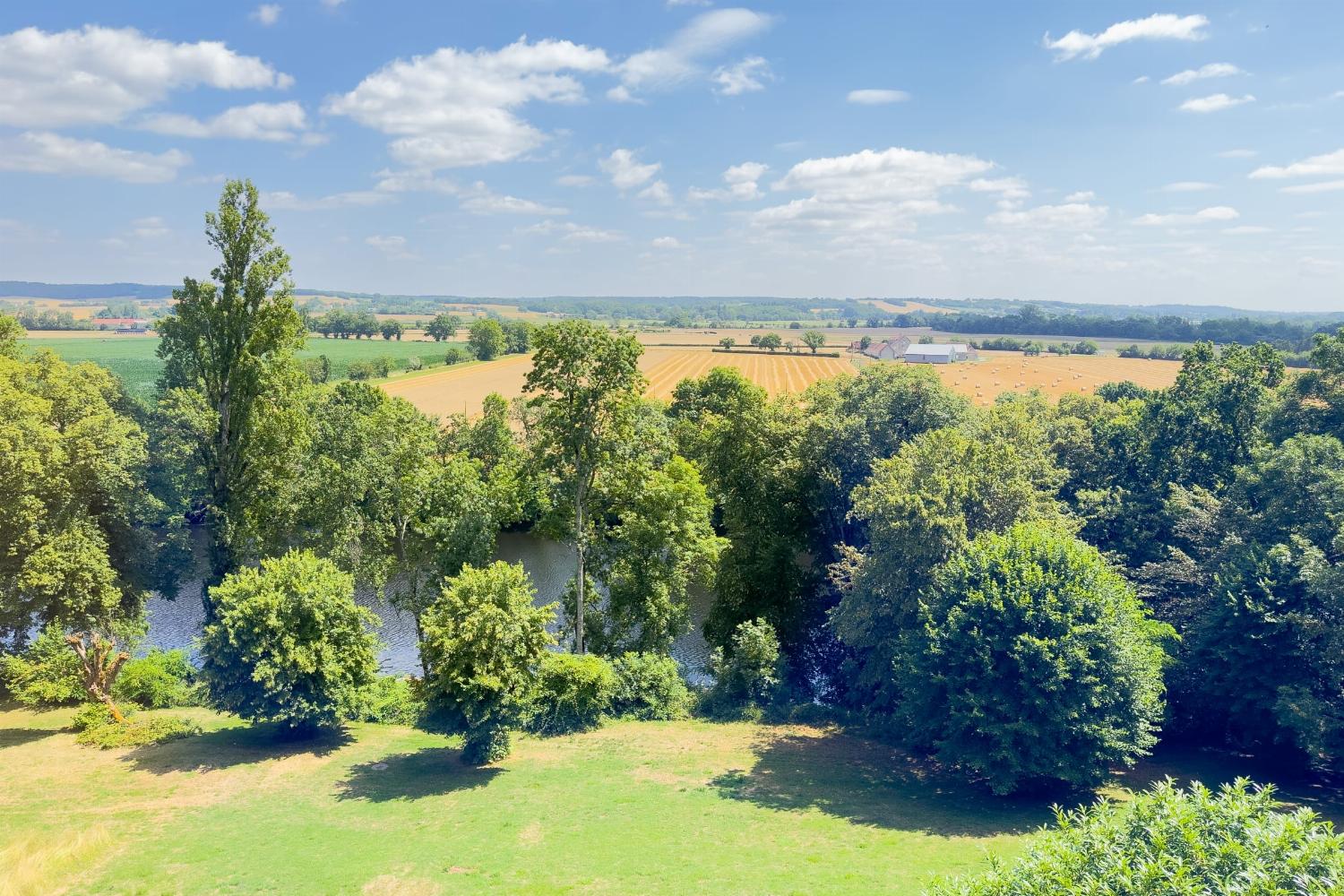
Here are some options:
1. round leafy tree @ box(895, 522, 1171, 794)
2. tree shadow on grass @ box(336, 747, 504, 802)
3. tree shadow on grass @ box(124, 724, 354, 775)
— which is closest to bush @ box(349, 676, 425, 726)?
tree shadow on grass @ box(124, 724, 354, 775)

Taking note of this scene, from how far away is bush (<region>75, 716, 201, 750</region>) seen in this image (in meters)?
25.6

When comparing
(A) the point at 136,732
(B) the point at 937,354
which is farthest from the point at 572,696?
(B) the point at 937,354

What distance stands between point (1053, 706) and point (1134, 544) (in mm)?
15810

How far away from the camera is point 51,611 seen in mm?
30156

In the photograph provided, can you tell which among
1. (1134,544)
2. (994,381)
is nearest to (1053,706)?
(1134,544)

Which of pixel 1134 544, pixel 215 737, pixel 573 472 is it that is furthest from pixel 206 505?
pixel 1134 544

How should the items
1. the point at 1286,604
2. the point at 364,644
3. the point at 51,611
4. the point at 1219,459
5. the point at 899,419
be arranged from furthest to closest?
the point at 899,419
the point at 1219,459
the point at 51,611
the point at 364,644
the point at 1286,604

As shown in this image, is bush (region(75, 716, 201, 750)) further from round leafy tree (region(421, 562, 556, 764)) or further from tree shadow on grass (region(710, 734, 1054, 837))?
tree shadow on grass (region(710, 734, 1054, 837))

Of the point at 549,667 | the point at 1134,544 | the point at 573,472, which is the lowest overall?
the point at 549,667

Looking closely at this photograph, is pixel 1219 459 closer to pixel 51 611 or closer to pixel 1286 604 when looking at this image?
pixel 1286 604

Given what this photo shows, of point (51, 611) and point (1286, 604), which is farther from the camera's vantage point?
point (51, 611)

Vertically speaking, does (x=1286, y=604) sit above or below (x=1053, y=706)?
above

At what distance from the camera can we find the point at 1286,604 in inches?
965

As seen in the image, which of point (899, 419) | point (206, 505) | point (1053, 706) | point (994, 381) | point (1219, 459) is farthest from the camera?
point (994, 381)
